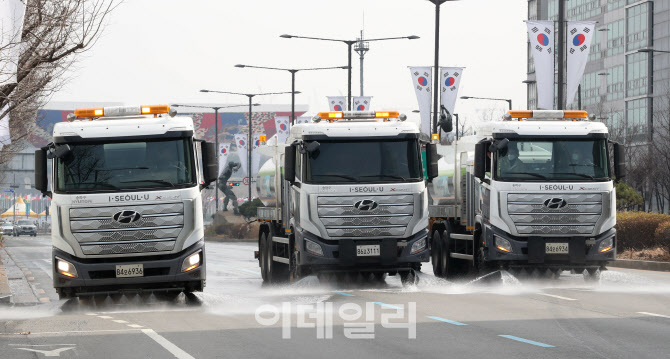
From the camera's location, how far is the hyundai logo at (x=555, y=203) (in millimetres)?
23016

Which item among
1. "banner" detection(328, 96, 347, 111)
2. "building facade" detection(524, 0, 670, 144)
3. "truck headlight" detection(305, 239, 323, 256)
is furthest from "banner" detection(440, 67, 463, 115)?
"building facade" detection(524, 0, 670, 144)

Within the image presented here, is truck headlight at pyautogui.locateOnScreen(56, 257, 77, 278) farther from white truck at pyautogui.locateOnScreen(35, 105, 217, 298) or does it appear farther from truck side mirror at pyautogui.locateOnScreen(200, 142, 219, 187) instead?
truck side mirror at pyautogui.locateOnScreen(200, 142, 219, 187)

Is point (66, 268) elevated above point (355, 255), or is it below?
above

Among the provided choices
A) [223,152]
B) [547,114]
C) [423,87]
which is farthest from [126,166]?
[223,152]

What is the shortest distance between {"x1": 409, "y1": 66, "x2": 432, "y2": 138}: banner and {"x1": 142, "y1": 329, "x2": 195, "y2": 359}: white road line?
26.2m

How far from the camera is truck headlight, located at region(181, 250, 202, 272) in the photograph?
18.8m

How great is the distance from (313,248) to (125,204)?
15.8 ft

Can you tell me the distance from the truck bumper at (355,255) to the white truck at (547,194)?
1.81 meters

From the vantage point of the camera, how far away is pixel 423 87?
4125 cm

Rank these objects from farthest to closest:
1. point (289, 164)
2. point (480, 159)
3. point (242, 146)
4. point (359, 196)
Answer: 1. point (242, 146)
2. point (480, 159)
3. point (289, 164)
4. point (359, 196)

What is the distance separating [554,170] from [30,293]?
1053cm

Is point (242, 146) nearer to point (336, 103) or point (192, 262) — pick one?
point (336, 103)

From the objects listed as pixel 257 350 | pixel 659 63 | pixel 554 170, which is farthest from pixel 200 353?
pixel 659 63

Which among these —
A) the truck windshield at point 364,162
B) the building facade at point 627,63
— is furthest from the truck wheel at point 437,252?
the building facade at point 627,63
